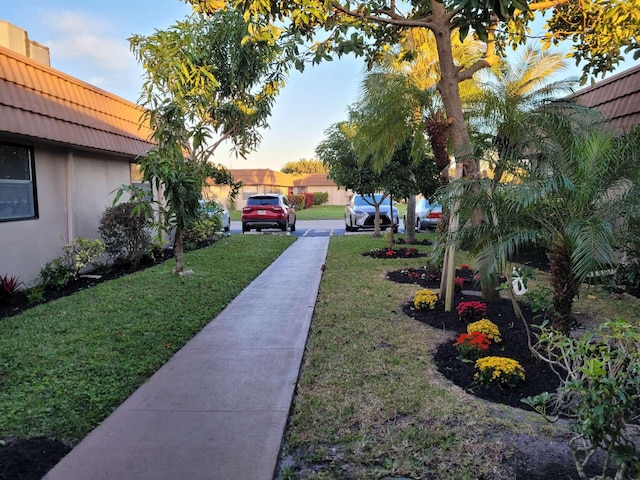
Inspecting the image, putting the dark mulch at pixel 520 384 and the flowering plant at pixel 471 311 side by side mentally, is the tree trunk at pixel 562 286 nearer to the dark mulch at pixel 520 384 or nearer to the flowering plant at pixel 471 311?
the dark mulch at pixel 520 384

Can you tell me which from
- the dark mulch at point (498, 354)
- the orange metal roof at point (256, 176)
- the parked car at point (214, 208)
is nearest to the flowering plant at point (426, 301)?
the dark mulch at point (498, 354)

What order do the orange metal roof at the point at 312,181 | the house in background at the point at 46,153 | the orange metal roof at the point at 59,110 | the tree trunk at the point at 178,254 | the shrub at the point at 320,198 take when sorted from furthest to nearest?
1. the orange metal roof at the point at 312,181
2. the shrub at the point at 320,198
3. the tree trunk at the point at 178,254
4. the house in background at the point at 46,153
5. the orange metal roof at the point at 59,110

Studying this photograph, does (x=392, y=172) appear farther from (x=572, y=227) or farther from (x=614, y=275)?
(x=572, y=227)

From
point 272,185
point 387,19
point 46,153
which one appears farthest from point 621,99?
point 272,185

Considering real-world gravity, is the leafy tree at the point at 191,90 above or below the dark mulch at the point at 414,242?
above

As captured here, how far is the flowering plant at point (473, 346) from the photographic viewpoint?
4359mm

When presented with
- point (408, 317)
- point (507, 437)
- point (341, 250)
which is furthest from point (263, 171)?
point (507, 437)

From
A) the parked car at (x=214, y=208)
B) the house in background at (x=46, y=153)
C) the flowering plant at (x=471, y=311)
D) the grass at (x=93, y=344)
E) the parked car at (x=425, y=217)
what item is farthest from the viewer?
the parked car at (x=425, y=217)

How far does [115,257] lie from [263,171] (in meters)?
38.8

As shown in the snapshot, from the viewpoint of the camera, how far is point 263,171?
157 feet

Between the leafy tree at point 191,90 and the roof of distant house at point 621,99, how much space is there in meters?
5.55

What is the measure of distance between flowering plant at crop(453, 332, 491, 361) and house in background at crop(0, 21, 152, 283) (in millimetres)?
6574

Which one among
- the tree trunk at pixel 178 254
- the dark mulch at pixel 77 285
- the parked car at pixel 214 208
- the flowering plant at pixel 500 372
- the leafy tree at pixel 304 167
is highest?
the leafy tree at pixel 304 167

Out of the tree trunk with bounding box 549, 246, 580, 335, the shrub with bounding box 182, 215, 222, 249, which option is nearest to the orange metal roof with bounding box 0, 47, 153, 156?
the shrub with bounding box 182, 215, 222, 249
